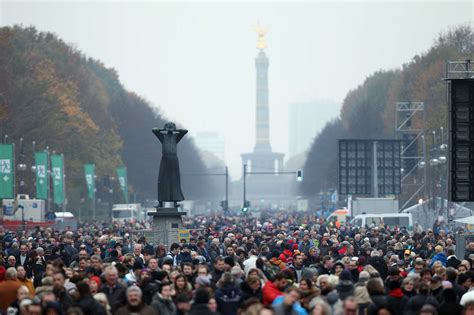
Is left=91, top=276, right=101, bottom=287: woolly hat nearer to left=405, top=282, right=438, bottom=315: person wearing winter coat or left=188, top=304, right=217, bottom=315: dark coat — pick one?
left=188, top=304, right=217, bottom=315: dark coat

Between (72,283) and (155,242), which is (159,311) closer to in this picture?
(72,283)

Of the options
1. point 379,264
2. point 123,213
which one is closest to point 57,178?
point 123,213

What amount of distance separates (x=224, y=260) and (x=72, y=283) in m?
3.72

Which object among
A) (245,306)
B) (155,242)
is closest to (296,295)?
(245,306)

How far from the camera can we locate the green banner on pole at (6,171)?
61.0m

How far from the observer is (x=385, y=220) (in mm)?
72875

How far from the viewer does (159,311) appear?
22.0m

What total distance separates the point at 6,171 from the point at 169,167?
49.7 feet

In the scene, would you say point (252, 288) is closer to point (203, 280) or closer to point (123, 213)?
point (203, 280)

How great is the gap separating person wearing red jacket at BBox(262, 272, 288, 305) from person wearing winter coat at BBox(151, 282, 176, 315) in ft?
4.35

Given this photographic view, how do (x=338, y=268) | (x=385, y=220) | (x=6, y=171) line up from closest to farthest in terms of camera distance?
(x=338, y=268)
(x=6, y=171)
(x=385, y=220)

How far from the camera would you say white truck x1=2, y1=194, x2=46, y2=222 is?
3078 inches

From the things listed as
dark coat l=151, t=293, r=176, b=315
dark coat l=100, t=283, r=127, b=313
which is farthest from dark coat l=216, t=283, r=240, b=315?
dark coat l=100, t=283, r=127, b=313

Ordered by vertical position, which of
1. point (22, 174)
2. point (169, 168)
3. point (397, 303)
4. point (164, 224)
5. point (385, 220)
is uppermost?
point (169, 168)
